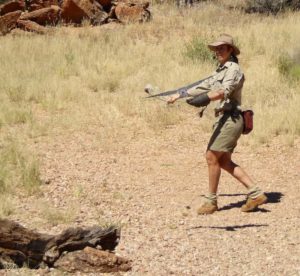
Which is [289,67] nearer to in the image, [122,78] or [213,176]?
[122,78]

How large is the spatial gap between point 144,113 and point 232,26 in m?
7.70

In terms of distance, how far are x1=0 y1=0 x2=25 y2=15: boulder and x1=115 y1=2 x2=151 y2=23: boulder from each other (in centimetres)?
269

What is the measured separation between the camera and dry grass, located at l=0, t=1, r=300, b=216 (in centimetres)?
958

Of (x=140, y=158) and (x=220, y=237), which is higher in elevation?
(x=220, y=237)

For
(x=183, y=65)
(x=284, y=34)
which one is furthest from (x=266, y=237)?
(x=284, y=34)

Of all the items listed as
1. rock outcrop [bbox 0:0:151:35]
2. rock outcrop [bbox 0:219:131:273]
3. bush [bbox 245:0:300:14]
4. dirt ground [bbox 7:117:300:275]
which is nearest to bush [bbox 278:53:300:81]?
dirt ground [bbox 7:117:300:275]

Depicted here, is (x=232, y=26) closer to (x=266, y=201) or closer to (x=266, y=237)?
(x=266, y=201)

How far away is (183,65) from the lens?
509 inches

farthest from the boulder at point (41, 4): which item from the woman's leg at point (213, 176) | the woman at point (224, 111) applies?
the woman's leg at point (213, 176)

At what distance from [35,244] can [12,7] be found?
48.2ft

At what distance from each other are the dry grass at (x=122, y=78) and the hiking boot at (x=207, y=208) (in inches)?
73.1

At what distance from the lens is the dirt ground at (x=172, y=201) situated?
5125 mm

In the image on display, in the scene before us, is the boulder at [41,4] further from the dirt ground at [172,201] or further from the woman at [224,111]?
the woman at [224,111]

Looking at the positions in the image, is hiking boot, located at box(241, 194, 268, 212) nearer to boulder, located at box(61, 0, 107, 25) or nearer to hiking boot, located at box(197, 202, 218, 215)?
hiking boot, located at box(197, 202, 218, 215)
